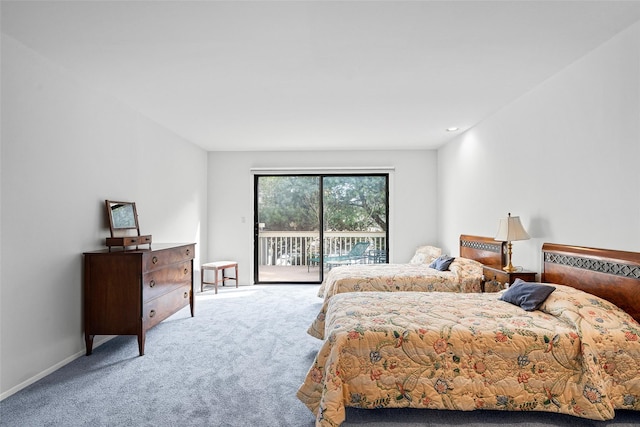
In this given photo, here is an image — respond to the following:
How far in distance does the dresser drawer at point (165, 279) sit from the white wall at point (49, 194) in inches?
22.4

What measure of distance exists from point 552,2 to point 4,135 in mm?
3624

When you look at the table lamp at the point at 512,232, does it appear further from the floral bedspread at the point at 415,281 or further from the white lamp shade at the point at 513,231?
the floral bedspread at the point at 415,281

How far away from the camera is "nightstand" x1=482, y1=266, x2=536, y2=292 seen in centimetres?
337

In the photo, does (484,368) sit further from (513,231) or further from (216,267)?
(216,267)

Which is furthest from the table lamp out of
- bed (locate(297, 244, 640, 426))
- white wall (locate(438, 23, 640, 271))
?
bed (locate(297, 244, 640, 426))

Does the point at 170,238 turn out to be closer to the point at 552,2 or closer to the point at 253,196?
the point at 253,196

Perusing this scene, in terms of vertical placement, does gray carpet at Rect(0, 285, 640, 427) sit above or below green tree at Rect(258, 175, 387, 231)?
below

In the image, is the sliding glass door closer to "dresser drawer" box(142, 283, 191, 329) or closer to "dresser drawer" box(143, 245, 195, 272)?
"dresser drawer" box(143, 245, 195, 272)

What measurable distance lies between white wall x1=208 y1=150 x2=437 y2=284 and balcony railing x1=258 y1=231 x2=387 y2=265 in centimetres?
29

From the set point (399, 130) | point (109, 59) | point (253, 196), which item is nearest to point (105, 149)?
point (109, 59)

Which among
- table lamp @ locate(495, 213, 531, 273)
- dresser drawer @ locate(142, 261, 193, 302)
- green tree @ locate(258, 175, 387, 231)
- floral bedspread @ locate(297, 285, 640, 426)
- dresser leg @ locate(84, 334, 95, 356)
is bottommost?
dresser leg @ locate(84, 334, 95, 356)

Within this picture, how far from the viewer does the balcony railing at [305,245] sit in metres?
6.67

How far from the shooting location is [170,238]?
4992 mm

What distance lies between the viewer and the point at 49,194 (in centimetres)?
289
